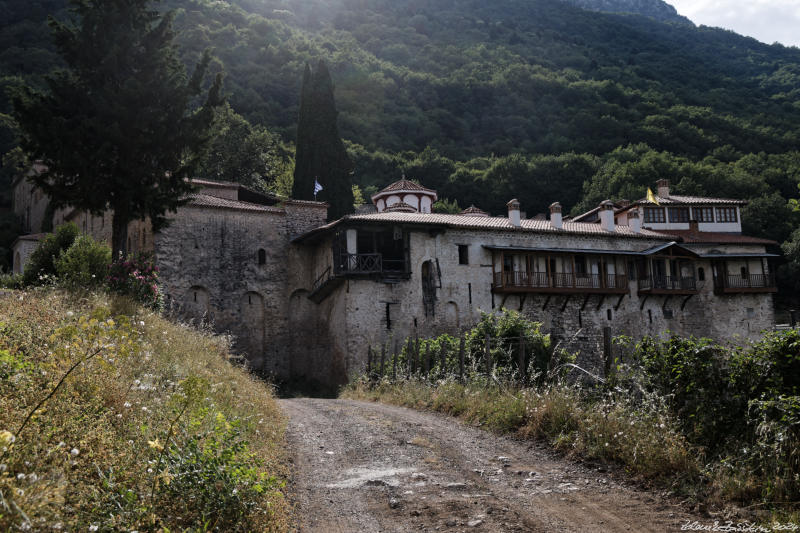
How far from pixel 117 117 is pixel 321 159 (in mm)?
23926

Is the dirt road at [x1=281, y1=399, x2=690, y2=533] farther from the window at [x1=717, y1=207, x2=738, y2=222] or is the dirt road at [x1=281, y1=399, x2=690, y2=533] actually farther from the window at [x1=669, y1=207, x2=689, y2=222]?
the window at [x1=717, y1=207, x2=738, y2=222]

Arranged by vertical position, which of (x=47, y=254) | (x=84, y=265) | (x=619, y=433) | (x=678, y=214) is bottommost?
(x=619, y=433)

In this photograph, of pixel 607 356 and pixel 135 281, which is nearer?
pixel 607 356

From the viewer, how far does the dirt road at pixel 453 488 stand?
593cm

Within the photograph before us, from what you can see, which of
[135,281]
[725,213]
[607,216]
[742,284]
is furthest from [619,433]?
[725,213]

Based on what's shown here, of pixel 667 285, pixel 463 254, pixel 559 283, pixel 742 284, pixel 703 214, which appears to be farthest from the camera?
pixel 703 214

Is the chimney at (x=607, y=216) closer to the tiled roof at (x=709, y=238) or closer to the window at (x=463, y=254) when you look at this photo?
the tiled roof at (x=709, y=238)

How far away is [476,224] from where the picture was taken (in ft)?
100

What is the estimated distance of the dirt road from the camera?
234 inches

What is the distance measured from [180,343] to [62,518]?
7.95 m

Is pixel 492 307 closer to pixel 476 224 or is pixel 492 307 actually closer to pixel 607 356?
pixel 476 224

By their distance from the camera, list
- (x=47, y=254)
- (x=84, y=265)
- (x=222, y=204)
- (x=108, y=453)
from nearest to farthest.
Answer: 1. (x=108, y=453)
2. (x=84, y=265)
3. (x=47, y=254)
4. (x=222, y=204)

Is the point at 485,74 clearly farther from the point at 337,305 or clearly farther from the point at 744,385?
the point at 744,385

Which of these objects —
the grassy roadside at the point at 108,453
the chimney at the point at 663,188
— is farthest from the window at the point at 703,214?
the grassy roadside at the point at 108,453
